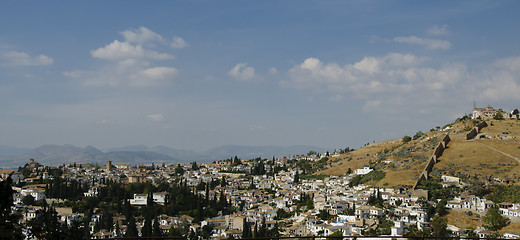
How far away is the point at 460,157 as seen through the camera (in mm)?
42312

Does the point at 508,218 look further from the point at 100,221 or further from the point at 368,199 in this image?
the point at 100,221

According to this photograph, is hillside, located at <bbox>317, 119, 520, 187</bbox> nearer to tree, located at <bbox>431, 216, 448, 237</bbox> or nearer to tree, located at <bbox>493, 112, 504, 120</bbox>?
tree, located at <bbox>493, 112, 504, 120</bbox>

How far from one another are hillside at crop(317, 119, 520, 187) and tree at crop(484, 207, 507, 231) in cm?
915

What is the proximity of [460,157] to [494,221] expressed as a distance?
1582cm

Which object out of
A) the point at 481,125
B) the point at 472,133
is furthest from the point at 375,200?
the point at 481,125

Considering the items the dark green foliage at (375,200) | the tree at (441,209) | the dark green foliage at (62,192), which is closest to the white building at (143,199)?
the dark green foliage at (62,192)

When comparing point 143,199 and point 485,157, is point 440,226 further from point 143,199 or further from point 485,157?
point 143,199

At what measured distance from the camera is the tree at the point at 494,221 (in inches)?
1080

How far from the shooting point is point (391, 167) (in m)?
47.1

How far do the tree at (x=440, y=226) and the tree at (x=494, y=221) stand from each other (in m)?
2.54

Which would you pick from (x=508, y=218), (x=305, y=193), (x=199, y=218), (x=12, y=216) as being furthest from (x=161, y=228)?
(x=12, y=216)

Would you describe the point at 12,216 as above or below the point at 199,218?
above

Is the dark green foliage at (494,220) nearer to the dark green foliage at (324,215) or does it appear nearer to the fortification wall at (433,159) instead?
the fortification wall at (433,159)

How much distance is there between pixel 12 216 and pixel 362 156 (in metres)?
57.7
